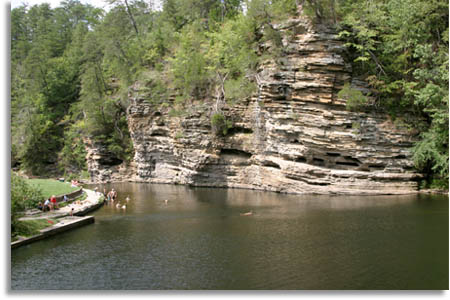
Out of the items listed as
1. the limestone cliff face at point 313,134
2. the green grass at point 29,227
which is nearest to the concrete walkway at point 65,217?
the green grass at point 29,227

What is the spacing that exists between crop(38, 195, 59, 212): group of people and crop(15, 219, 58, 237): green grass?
4.73 metres

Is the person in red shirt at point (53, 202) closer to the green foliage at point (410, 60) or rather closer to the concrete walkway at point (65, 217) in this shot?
the concrete walkway at point (65, 217)

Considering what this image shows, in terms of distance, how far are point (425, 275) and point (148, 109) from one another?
4237 centimetres

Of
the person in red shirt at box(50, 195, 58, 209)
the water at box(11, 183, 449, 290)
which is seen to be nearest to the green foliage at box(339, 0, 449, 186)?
the water at box(11, 183, 449, 290)

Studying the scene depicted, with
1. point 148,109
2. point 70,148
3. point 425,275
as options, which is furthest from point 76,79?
point 425,275

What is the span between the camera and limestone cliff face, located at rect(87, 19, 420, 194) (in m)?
35.1

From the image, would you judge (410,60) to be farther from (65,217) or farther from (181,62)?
(65,217)

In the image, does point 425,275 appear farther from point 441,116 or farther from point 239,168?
point 239,168

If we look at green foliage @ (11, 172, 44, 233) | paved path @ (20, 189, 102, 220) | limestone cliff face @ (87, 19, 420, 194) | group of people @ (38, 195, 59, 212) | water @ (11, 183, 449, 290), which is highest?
limestone cliff face @ (87, 19, 420, 194)

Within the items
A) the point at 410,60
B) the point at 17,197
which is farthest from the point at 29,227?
the point at 410,60

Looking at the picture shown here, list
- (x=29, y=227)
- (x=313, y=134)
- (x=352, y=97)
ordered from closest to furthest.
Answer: (x=29, y=227) < (x=352, y=97) < (x=313, y=134)

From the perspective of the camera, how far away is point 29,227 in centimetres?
2320

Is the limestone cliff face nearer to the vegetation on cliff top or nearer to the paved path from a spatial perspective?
the vegetation on cliff top

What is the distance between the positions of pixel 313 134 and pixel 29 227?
2337 cm
